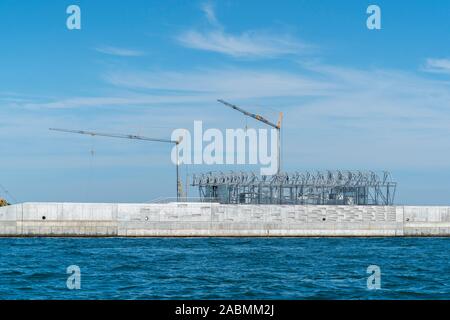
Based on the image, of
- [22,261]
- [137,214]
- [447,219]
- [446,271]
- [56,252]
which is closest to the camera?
[446,271]

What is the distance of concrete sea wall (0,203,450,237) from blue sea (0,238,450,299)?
1500cm

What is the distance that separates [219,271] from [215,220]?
51.2 meters

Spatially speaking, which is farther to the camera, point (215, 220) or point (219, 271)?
point (215, 220)

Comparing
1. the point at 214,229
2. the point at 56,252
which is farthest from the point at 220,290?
the point at 214,229

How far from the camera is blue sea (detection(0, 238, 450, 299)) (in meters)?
39.1

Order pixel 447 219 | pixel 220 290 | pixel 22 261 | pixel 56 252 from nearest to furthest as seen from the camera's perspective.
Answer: pixel 220 290 → pixel 22 261 → pixel 56 252 → pixel 447 219

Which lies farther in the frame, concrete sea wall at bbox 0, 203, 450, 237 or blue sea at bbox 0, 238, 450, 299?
concrete sea wall at bbox 0, 203, 450, 237

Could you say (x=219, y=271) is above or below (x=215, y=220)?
below

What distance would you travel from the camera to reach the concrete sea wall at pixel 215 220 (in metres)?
97.5

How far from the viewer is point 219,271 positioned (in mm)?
51094

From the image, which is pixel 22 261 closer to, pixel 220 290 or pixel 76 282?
pixel 76 282
